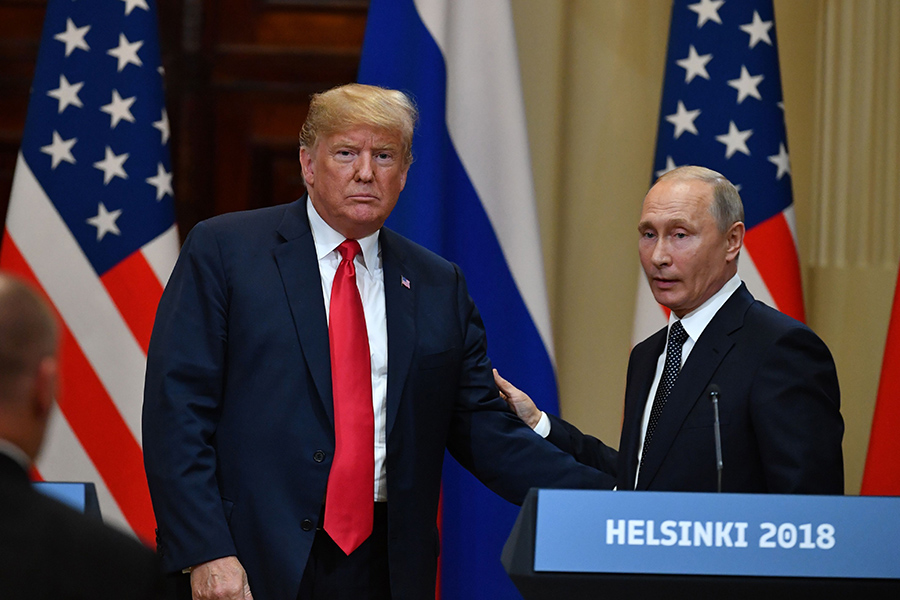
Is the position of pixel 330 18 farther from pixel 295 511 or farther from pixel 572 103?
pixel 295 511

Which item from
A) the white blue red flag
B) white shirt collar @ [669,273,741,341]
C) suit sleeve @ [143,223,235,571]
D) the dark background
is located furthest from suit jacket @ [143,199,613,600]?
the dark background

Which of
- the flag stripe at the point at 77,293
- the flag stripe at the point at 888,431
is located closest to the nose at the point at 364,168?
the flag stripe at the point at 77,293

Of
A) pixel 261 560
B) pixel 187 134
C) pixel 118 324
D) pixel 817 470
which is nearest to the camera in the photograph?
pixel 817 470

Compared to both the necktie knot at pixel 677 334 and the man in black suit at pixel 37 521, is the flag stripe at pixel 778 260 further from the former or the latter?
the man in black suit at pixel 37 521

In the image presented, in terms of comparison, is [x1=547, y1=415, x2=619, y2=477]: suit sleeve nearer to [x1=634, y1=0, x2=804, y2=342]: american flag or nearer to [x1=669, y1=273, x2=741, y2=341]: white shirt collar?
[x1=669, y1=273, x2=741, y2=341]: white shirt collar

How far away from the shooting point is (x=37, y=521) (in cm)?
121

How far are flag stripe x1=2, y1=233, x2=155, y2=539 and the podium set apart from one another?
7.57ft

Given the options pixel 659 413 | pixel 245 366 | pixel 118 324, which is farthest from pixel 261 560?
pixel 118 324

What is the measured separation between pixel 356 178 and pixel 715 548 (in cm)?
130

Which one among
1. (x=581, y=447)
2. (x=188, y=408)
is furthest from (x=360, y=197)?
(x=581, y=447)

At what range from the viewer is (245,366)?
8.11 feet

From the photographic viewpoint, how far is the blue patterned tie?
2.43 metres

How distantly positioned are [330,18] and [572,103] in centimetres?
107

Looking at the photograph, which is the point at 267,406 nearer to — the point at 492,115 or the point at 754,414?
the point at 754,414
